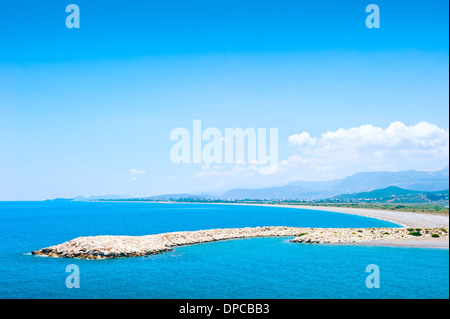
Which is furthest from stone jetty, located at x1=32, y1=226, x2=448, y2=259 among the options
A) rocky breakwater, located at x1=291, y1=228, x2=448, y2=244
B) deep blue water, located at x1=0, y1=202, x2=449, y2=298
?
deep blue water, located at x1=0, y1=202, x2=449, y2=298

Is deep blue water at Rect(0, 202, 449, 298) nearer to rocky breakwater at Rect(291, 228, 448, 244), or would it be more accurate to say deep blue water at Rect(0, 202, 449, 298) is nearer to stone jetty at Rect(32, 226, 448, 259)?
stone jetty at Rect(32, 226, 448, 259)

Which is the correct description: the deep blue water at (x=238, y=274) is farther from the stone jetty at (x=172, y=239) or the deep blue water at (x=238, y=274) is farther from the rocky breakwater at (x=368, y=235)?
the rocky breakwater at (x=368, y=235)

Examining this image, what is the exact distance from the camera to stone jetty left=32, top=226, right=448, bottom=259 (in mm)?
54438

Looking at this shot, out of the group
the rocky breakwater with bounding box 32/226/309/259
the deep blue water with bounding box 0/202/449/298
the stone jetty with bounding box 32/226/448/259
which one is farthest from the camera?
the stone jetty with bounding box 32/226/448/259

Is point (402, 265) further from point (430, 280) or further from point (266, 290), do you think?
point (266, 290)

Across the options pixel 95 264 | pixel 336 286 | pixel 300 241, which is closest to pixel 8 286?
pixel 95 264

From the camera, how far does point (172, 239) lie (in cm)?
6950

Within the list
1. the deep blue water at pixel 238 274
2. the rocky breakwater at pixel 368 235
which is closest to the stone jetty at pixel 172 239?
the rocky breakwater at pixel 368 235

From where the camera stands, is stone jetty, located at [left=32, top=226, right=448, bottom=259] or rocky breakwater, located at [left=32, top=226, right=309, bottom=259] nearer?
rocky breakwater, located at [left=32, top=226, right=309, bottom=259]

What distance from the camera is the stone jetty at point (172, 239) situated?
54.4m

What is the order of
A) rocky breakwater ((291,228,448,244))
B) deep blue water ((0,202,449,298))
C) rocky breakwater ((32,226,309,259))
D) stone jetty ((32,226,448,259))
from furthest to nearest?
rocky breakwater ((291,228,448,244)), stone jetty ((32,226,448,259)), rocky breakwater ((32,226,309,259)), deep blue water ((0,202,449,298))
